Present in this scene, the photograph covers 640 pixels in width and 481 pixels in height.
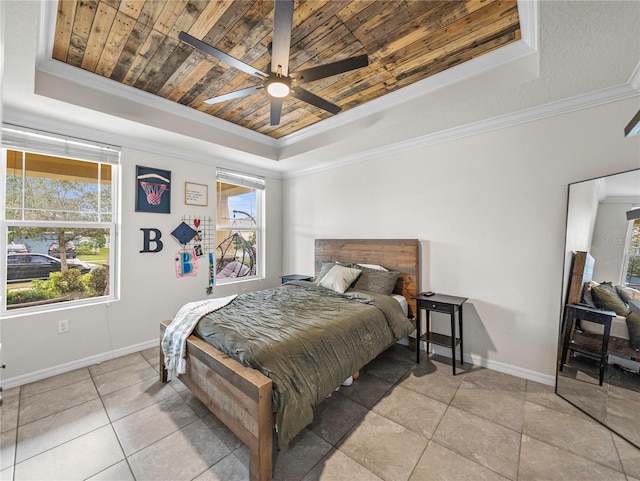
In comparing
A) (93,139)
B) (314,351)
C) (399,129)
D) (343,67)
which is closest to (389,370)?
(314,351)

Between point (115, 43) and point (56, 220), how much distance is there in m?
1.88

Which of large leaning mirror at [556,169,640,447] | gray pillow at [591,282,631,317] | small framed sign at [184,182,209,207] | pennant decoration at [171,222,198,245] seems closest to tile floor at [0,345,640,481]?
large leaning mirror at [556,169,640,447]

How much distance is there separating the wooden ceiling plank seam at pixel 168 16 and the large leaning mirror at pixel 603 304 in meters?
3.31

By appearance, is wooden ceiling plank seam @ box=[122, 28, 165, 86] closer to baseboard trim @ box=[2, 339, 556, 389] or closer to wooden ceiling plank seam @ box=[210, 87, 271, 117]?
wooden ceiling plank seam @ box=[210, 87, 271, 117]

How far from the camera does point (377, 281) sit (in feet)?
10.9

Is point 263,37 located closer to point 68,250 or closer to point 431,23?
point 431,23

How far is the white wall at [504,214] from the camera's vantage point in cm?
244

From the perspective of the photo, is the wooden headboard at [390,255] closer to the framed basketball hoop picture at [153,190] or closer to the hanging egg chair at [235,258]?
the hanging egg chair at [235,258]

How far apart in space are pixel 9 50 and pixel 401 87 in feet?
9.70

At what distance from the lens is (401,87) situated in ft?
8.93

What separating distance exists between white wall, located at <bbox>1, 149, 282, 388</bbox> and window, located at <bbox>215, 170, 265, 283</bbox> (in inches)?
9.4

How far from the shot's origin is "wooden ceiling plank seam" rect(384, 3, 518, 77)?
1.90 m

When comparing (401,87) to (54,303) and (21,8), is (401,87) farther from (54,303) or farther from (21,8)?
(54,303)

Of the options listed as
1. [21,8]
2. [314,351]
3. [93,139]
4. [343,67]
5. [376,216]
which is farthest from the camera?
[376,216]
